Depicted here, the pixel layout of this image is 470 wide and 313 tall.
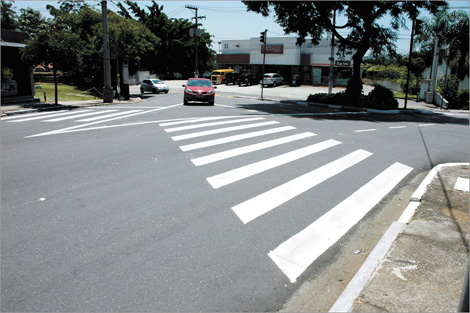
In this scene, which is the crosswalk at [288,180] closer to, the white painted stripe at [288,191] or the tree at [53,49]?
the white painted stripe at [288,191]

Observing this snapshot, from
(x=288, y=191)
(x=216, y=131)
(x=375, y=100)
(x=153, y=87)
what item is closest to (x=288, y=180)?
(x=288, y=191)

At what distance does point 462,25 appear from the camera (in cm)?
2898

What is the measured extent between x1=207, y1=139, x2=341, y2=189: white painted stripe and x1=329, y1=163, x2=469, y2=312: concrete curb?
3.16 m

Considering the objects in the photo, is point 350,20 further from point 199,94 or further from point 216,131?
point 216,131

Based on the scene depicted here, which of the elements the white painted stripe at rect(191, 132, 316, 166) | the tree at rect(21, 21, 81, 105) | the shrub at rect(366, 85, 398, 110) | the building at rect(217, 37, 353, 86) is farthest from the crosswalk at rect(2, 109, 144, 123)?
the building at rect(217, 37, 353, 86)

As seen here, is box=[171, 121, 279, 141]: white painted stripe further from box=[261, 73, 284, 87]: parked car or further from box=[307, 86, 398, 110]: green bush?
box=[261, 73, 284, 87]: parked car

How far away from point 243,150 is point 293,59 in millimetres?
47691

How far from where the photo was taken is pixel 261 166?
28.4 feet

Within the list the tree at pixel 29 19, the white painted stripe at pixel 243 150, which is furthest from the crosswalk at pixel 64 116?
the tree at pixel 29 19

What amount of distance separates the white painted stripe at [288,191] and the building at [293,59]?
1769 inches

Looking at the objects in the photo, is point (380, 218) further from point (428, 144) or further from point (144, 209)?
point (428, 144)

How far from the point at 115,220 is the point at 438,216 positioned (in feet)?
17.0

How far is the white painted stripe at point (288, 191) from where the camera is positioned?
6.07 meters

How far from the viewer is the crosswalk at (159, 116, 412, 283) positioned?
502 cm
